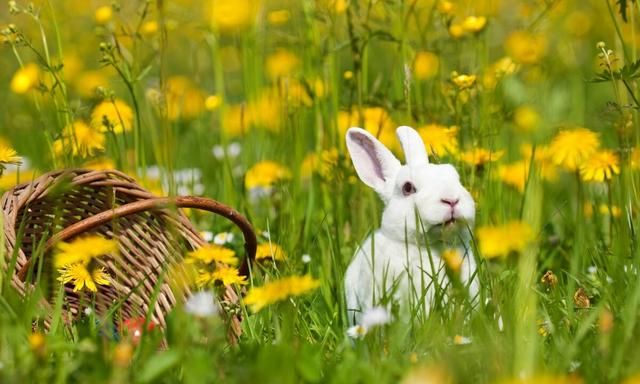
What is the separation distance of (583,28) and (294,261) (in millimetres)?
3418

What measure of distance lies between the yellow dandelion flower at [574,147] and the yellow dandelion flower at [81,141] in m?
1.29

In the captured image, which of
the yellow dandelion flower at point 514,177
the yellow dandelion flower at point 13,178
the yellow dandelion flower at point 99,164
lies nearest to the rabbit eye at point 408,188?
the yellow dandelion flower at point 514,177

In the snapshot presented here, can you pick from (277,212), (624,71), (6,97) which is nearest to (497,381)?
(624,71)

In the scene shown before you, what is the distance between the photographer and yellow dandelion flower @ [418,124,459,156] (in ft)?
10.7

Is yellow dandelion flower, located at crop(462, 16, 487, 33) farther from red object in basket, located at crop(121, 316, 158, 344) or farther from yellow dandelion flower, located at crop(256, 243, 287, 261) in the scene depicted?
red object in basket, located at crop(121, 316, 158, 344)

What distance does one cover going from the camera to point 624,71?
105 inches

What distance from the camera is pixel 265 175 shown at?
3.69 m

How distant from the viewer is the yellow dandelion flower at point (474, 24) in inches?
136

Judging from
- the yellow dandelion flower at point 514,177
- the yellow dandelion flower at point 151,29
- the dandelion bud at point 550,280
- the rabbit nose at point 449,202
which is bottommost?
the dandelion bud at point 550,280

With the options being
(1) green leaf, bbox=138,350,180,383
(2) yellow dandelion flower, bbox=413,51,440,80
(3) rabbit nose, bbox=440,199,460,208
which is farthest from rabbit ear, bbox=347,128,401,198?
(2) yellow dandelion flower, bbox=413,51,440,80

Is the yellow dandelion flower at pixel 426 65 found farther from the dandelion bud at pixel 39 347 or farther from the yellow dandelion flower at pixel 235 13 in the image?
the dandelion bud at pixel 39 347

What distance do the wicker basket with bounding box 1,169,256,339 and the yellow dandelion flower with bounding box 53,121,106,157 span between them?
219mm

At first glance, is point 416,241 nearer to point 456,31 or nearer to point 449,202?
point 449,202

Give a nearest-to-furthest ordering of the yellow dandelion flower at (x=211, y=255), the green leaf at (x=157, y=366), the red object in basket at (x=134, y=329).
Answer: the green leaf at (x=157, y=366), the red object in basket at (x=134, y=329), the yellow dandelion flower at (x=211, y=255)
